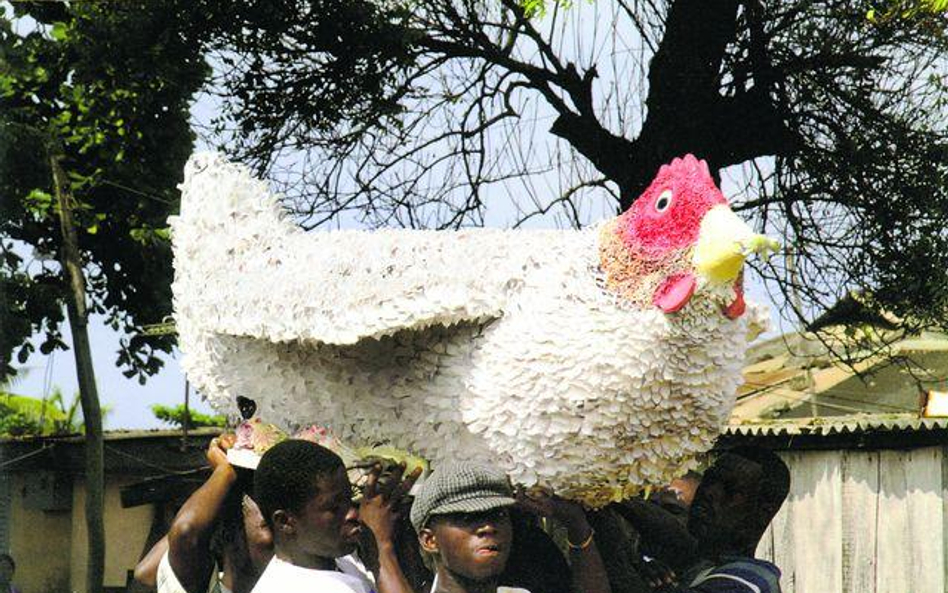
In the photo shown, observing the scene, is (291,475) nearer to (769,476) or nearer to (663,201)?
Answer: (663,201)

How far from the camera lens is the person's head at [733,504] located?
347 cm

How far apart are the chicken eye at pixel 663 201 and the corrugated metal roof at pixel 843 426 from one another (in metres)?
4.18

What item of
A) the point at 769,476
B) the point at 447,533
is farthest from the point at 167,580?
the point at 769,476

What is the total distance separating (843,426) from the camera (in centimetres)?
716

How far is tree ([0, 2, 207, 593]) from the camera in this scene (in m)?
6.13

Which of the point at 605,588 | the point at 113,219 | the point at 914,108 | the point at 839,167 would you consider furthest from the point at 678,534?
the point at 113,219

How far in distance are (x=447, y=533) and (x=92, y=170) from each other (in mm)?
4455

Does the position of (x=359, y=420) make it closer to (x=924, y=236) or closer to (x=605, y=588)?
(x=605, y=588)

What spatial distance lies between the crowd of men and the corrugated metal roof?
10.9 ft

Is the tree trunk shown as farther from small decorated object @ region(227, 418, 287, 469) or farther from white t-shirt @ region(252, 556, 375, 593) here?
white t-shirt @ region(252, 556, 375, 593)

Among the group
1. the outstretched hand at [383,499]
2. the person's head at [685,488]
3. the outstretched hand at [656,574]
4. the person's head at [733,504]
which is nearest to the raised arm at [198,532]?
the outstretched hand at [383,499]

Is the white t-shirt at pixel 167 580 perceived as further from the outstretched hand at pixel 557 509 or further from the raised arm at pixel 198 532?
the outstretched hand at pixel 557 509

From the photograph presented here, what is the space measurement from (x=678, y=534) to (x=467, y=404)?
3.12 ft

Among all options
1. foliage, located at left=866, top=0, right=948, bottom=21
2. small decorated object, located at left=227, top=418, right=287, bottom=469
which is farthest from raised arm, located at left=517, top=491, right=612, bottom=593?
foliage, located at left=866, top=0, right=948, bottom=21
